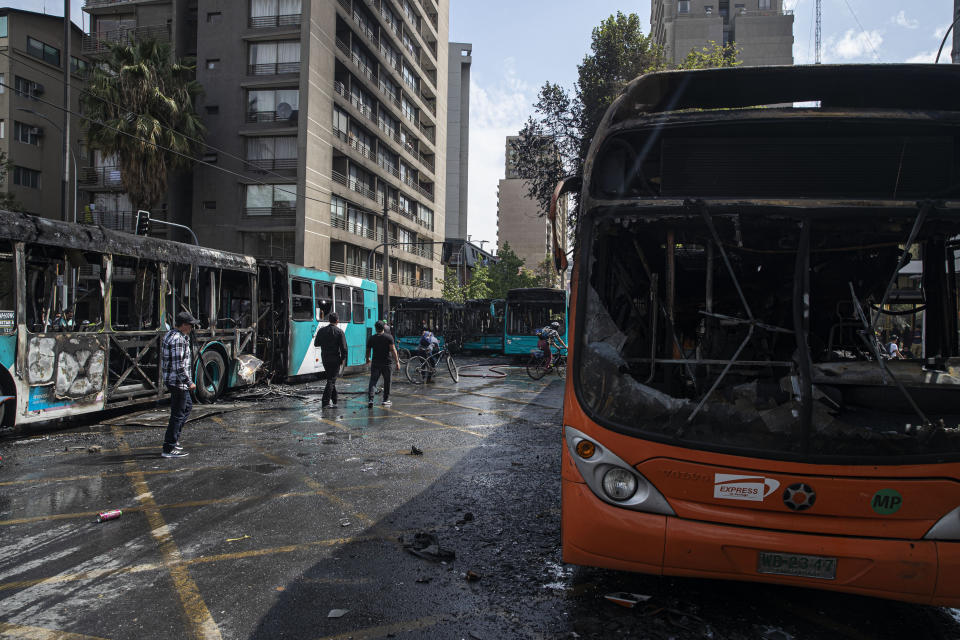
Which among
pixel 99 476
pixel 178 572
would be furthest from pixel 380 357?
pixel 178 572

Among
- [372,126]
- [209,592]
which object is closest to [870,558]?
[209,592]

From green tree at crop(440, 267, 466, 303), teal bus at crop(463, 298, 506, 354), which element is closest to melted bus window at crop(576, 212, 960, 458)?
teal bus at crop(463, 298, 506, 354)

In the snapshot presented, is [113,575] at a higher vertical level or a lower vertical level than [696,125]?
lower

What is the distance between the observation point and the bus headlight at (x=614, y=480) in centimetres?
294

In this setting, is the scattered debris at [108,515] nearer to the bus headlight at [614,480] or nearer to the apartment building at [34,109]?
the bus headlight at [614,480]

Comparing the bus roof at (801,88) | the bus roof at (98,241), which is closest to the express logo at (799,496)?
the bus roof at (801,88)

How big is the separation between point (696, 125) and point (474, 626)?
3.06 metres

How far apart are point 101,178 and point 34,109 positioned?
240 inches

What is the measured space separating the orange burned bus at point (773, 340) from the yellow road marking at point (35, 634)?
2561mm

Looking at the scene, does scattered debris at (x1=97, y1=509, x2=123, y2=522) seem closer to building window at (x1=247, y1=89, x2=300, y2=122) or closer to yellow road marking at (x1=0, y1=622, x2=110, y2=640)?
yellow road marking at (x1=0, y1=622, x2=110, y2=640)

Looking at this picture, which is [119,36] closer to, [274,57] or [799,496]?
[274,57]

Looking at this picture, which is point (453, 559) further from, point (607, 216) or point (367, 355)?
point (367, 355)

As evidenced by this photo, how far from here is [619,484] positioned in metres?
3.01

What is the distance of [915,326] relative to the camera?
4.19 metres
